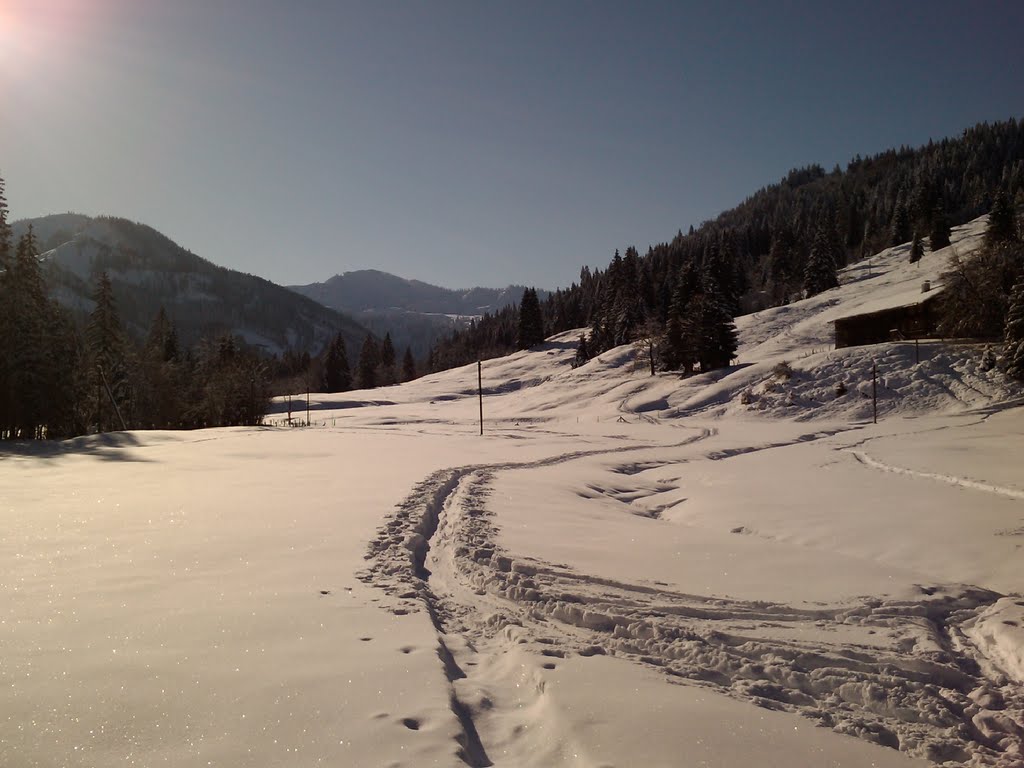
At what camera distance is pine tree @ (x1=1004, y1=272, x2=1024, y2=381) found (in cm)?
3172

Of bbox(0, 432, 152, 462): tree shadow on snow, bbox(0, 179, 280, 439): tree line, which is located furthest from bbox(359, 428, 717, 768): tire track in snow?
bbox(0, 179, 280, 439): tree line

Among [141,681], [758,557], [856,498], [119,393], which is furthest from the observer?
[119,393]

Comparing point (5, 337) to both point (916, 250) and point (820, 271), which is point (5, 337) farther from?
point (916, 250)

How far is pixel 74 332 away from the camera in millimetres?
39750

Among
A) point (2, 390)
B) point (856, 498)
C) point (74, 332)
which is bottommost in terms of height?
point (856, 498)

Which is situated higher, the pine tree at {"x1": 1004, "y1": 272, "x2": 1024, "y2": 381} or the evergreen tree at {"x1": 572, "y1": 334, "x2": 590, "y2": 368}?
the evergreen tree at {"x1": 572, "y1": 334, "x2": 590, "y2": 368}

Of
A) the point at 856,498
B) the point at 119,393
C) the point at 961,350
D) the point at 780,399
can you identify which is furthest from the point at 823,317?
the point at 119,393

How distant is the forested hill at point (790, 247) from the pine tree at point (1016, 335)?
2373 cm

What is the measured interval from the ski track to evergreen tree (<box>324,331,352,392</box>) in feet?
327

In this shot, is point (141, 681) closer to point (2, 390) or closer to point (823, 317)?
point (2, 390)

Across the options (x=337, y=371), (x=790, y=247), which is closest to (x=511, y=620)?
(x=337, y=371)

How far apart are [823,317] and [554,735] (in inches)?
2802

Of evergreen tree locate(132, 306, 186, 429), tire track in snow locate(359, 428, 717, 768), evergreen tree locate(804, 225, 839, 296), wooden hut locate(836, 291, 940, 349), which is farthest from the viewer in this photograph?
evergreen tree locate(804, 225, 839, 296)

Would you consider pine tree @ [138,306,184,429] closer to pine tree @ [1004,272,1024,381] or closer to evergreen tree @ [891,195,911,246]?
pine tree @ [1004,272,1024,381]
